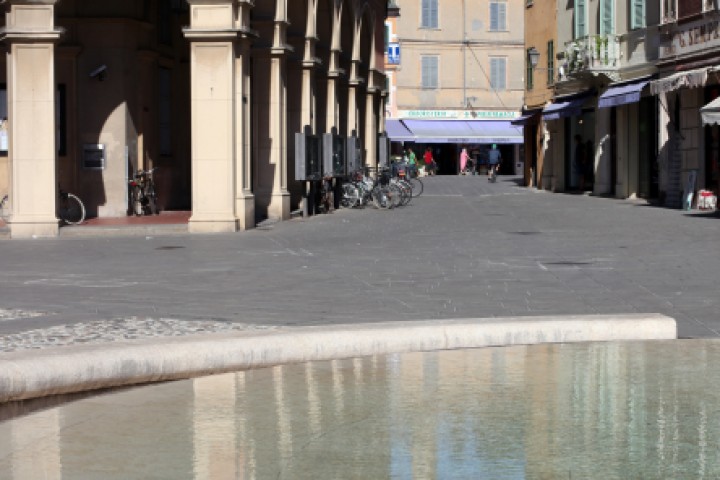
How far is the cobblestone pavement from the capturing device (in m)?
10.5

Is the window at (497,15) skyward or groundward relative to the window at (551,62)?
skyward

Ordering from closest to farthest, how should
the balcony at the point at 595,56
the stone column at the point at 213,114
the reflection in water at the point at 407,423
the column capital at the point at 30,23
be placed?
the reflection in water at the point at 407,423 → the column capital at the point at 30,23 → the stone column at the point at 213,114 → the balcony at the point at 595,56

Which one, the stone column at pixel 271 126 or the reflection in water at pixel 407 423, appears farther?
the stone column at pixel 271 126

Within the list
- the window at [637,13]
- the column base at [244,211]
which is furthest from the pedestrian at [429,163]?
the column base at [244,211]

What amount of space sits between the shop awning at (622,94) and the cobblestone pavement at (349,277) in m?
9.91

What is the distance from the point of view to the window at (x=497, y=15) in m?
74.6

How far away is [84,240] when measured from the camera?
70.4 ft

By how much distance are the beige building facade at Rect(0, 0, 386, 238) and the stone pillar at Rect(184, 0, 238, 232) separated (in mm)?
17

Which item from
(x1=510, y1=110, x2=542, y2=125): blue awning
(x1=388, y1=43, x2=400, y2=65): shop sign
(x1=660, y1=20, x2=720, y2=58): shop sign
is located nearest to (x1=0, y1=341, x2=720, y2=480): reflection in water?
(x1=660, y1=20, x2=720, y2=58): shop sign

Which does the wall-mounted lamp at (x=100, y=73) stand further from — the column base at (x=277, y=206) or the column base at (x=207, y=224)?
the column base at (x=207, y=224)

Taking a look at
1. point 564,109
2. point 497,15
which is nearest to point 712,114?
point 564,109

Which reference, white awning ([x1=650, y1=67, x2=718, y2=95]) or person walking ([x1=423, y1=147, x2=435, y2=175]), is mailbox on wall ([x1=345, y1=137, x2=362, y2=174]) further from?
person walking ([x1=423, y1=147, x2=435, y2=175])

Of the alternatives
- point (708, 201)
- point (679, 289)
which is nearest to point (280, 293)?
point (679, 289)

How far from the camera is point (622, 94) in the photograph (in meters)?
35.8
